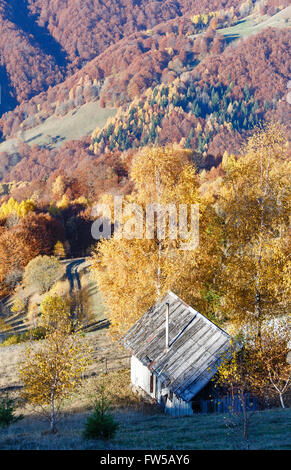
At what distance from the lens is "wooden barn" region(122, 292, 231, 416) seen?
18.5 meters

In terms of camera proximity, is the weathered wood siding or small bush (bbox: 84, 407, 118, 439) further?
the weathered wood siding

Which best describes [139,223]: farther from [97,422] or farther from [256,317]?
[97,422]

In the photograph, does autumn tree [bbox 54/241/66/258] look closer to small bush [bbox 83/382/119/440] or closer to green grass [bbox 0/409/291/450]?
green grass [bbox 0/409/291/450]

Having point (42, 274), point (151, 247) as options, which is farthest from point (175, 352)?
point (42, 274)

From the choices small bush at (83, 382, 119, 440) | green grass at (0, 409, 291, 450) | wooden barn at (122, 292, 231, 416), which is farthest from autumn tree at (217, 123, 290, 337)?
small bush at (83, 382, 119, 440)

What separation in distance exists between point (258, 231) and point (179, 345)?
7.33 metres

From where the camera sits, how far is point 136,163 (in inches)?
952

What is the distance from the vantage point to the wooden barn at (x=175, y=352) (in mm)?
18547

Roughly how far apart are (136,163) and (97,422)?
15.9 meters

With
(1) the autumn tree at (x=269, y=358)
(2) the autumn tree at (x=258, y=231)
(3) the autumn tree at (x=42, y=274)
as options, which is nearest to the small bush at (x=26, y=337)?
(3) the autumn tree at (x=42, y=274)

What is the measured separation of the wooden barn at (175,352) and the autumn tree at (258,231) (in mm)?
2040

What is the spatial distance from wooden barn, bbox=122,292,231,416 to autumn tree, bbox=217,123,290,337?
2040mm

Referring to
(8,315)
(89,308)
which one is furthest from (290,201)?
(8,315)

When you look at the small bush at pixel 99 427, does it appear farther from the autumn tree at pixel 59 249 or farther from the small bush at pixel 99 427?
the autumn tree at pixel 59 249
